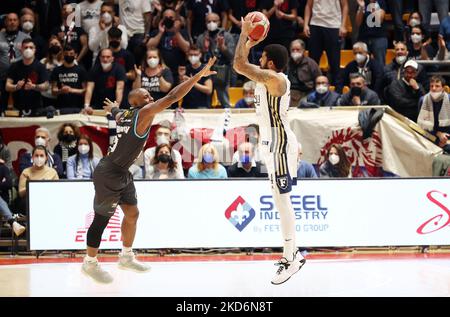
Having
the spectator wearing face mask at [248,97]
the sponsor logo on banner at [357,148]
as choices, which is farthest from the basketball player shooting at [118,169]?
the spectator wearing face mask at [248,97]

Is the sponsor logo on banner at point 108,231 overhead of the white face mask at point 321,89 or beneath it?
beneath

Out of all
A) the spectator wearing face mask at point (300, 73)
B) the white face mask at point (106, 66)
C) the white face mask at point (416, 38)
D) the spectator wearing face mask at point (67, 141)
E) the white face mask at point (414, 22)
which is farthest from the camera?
the white face mask at point (414, 22)

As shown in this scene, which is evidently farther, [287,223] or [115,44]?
[115,44]

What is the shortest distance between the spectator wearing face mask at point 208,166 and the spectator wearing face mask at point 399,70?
3994mm

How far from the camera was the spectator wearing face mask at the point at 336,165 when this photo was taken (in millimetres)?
14031

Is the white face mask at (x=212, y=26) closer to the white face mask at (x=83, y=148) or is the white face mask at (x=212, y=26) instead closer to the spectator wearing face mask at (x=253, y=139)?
the spectator wearing face mask at (x=253, y=139)

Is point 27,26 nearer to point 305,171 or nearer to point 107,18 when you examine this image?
point 107,18

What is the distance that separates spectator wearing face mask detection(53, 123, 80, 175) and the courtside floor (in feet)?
8.15

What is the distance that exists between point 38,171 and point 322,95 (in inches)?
203

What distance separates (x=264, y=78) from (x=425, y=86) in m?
7.19

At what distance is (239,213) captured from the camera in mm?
12930

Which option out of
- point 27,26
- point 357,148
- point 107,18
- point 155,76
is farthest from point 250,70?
point 27,26

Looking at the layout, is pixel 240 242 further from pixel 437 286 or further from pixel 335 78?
pixel 335 78

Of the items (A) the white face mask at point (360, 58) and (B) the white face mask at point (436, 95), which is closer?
(B) the white face mask at point (436, 95)
